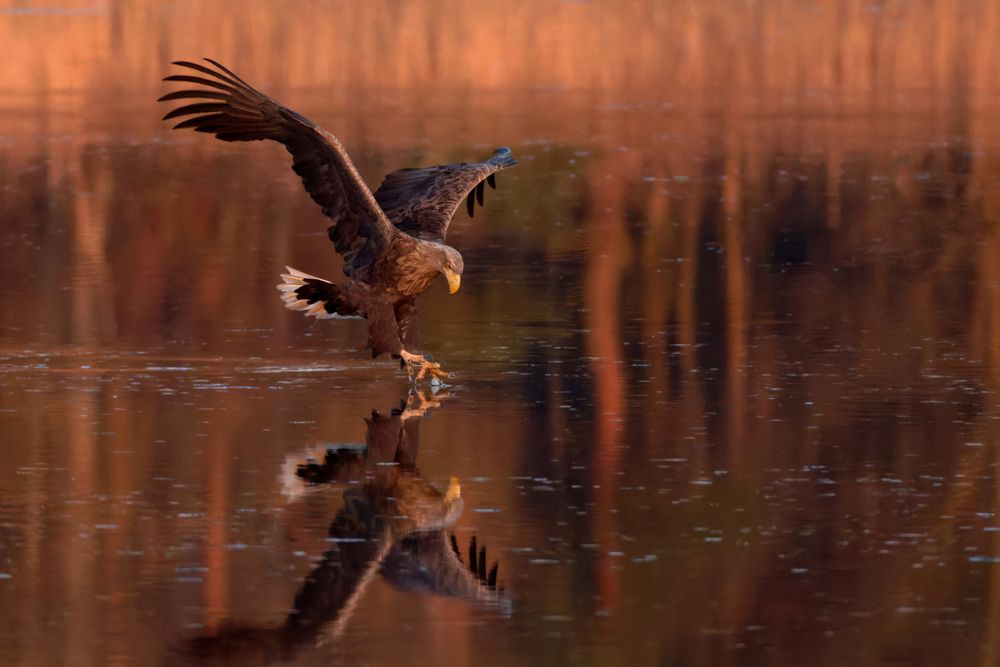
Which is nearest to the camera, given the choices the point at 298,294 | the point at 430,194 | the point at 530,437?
the point at 530,437

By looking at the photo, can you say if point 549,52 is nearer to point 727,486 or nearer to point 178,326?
point 178,326

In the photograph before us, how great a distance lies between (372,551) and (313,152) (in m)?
3.93

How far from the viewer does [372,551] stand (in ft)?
28.6

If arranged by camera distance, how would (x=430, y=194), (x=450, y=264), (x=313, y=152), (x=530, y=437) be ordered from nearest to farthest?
(x=530, y=437)
(x=313, y=152)
(x=450, y=264)
(x=430, y=194)

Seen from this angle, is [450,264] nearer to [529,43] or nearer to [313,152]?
[313,152]

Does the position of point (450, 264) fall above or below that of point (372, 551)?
above

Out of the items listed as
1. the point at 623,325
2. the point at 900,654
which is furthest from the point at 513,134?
the point at 900,654

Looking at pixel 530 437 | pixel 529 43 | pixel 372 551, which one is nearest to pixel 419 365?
pixel 530 437

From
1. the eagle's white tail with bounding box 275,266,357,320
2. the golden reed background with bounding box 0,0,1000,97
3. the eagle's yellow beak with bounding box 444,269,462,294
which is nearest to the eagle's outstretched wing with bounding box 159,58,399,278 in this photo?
the eagle's white tail with bounding box 275,266,357,320

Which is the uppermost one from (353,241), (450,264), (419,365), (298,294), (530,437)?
(353,241)

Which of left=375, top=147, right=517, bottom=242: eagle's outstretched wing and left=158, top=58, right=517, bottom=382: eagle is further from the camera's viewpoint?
left=375, top=147, right=517, bottom=242: eagle's outstretched wing

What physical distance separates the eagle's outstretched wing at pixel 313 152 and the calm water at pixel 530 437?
29.0 inches

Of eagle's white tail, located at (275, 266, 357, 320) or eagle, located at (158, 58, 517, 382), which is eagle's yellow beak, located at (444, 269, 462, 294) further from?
eagle's white tail, located at (275, 266, 357, 320)

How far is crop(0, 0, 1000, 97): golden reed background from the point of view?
34.0m
